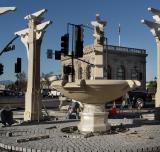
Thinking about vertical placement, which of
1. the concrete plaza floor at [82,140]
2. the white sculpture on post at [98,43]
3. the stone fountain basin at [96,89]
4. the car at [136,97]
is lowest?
the concrete plaza floor at [82,140]

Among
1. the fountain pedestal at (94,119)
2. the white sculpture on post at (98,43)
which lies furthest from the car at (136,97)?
the fountain pedestal at (94,119)

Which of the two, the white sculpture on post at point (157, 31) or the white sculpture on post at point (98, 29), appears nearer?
the white sculpture on post at point (157, 31)

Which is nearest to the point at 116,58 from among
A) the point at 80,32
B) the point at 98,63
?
the point at 80,32

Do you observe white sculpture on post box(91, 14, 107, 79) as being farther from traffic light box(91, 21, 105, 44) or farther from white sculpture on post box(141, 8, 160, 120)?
white sculpture on post box(141, 8, 160, 120)

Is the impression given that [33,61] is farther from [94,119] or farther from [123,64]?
[123,64]

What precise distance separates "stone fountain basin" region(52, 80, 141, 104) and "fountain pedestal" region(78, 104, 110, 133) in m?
0.21

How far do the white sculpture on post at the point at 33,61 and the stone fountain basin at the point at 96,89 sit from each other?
457 cm

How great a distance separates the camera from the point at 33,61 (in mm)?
17203

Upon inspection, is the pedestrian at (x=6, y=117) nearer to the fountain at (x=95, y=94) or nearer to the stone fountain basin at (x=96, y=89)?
the fountain at (x=95, y=94)

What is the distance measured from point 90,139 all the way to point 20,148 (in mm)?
2051

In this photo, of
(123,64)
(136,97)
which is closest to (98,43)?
(136,97)

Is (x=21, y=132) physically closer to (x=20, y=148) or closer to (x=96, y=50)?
(x=20, y=148)

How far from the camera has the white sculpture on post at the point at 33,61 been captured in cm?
1664

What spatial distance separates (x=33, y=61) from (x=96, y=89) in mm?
6085
